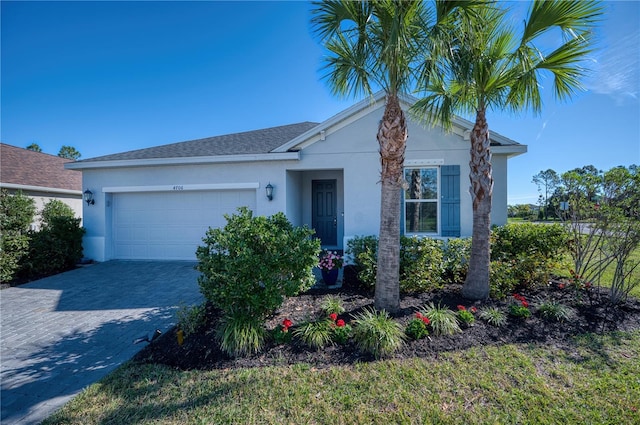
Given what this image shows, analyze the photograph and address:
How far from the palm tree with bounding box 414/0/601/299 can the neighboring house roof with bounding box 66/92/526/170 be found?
2.23 meters

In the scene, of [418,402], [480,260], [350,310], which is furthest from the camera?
[480,260]

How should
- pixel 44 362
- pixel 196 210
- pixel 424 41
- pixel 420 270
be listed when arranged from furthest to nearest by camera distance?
1. pixel 196 210
2. pixel 420 270
3. pixel 424 41
4. pixel 44 362

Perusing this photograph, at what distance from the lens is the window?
24.8 ft

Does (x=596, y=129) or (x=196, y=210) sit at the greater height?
(x=596, y=129)

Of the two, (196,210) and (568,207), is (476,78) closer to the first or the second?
(568,207)

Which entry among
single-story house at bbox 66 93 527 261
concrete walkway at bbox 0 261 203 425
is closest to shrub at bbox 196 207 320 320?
concrete walkway at bbox 0 261 203 425

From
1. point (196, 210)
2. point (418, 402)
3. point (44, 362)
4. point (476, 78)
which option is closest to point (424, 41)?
point (476, 78)

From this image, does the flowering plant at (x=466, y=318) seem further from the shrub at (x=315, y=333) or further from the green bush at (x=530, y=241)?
the green bush at (x=530, y=241)

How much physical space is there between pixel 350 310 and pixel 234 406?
7.66 feet

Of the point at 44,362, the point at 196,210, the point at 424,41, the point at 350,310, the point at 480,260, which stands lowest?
the point at 44,362

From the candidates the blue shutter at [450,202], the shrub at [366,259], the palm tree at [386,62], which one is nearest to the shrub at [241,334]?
the palm tree at [386,62]

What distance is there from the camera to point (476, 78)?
4.57m

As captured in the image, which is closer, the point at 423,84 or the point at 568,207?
the point at 423,84

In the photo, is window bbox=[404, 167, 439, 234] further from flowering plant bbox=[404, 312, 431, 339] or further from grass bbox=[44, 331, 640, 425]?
grass bbox=[44, 331, 640, 425]
